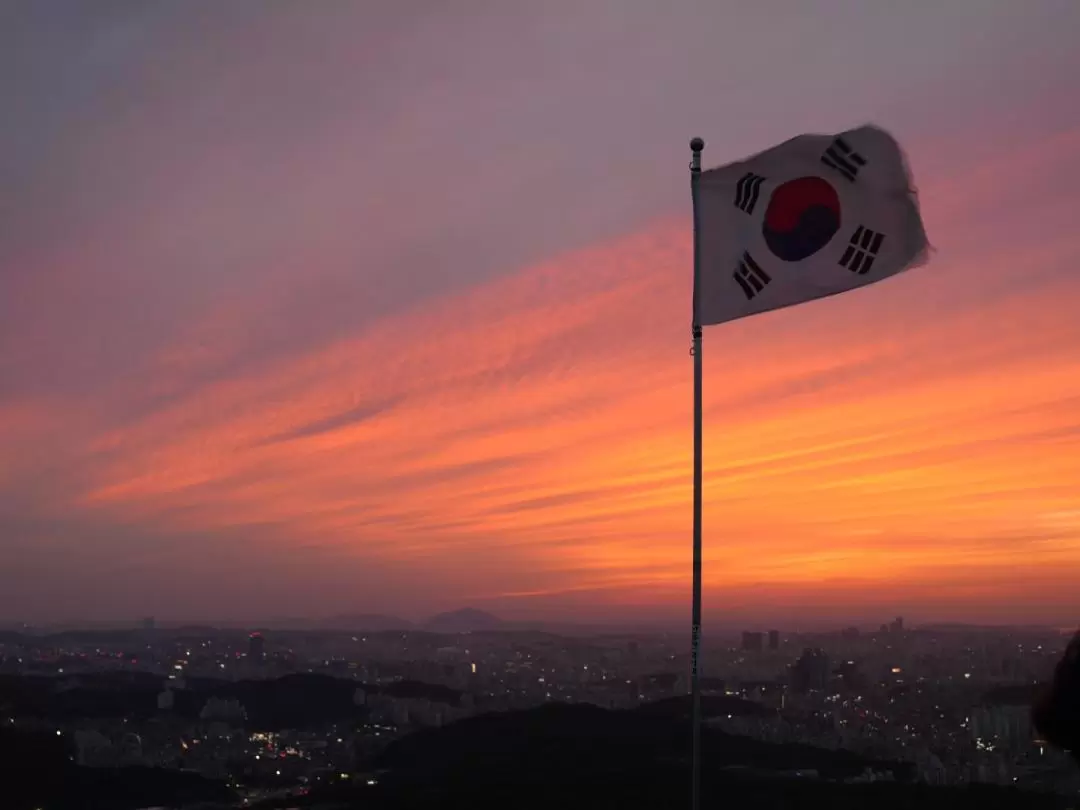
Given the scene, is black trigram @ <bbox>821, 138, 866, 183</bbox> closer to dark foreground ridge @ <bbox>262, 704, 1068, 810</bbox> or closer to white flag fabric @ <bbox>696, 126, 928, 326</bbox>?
white flag fabric @ <bbox>696, 126, 928, 326</bbox>

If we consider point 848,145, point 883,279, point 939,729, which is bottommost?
point 939,729

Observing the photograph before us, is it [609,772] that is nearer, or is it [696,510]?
[696,510]

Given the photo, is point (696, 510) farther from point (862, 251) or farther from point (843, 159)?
point (843, 159)

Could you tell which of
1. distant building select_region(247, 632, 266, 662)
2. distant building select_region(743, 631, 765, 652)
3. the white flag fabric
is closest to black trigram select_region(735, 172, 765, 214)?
the white flag fabric

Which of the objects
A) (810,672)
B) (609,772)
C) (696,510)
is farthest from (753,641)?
(696,510)

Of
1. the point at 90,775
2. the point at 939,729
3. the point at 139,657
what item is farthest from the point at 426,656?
the point at 939,729

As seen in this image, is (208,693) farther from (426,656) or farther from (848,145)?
(848,145)
